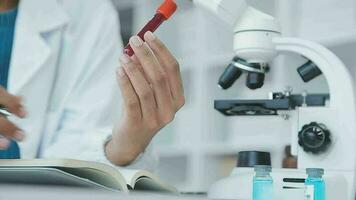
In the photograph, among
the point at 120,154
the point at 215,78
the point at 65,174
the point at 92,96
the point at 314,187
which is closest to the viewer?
the point at 65,174

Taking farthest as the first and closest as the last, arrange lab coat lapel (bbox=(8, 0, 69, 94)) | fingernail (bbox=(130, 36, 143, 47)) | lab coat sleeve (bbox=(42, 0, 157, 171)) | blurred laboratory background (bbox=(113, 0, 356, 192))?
blurred laboratory background (bbox=(113, 0, 356, 192)), lab coat lapel (bbox=(8, 0, 69, 94)), lab coat sleeve (bbox=(42, 0, 157, 171)), fingernail (bbox=(130, 36, 143, 47))

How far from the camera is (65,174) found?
542 mm

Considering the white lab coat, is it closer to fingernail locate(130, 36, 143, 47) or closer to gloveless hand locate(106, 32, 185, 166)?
gloveless hand locate(106, 32, 185, 166)

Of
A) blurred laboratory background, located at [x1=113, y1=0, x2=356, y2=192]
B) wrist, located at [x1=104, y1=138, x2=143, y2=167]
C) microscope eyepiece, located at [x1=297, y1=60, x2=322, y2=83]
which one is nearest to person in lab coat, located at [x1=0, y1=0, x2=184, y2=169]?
wrist, located at [x1=104, y1=138, x2=143, y2=167]

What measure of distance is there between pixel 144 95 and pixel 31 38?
1.78 feet

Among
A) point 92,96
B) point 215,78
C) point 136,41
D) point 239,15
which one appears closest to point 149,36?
point 136,41

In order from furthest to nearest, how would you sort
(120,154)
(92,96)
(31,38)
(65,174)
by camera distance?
1. (31,38)
2. (92,96)
3. (120,154)
4. (65,174)

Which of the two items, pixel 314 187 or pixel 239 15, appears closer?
pixel 314 187

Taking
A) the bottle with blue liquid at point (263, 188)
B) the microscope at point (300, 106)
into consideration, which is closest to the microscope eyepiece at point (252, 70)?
the microscope at point (300, 106)

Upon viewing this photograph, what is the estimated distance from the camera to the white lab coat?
1.20m

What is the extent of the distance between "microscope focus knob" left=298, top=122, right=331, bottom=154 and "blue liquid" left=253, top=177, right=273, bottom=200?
15 centimetres

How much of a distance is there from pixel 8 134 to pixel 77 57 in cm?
54

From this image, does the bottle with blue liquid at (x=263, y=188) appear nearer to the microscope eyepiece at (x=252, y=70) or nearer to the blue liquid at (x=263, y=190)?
the blue liquid at (x=263, y=190)

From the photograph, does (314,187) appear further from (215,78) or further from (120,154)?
(215,78)
